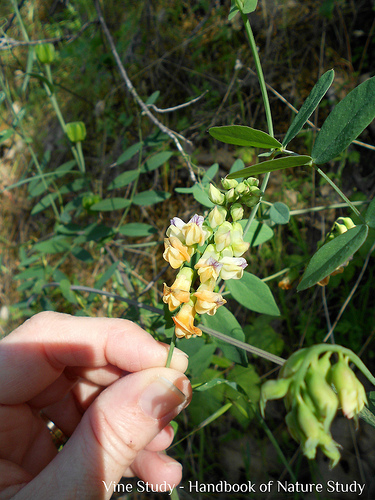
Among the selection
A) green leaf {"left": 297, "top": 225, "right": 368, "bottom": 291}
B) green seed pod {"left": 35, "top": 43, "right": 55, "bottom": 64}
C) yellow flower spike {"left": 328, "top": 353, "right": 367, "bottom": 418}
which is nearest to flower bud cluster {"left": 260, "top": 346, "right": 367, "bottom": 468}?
yellow flower spike {"left": 328, "top": 353, "right": 367, "bottom": 418}

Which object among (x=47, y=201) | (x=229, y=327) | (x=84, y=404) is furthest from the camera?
(x=47, y=201)

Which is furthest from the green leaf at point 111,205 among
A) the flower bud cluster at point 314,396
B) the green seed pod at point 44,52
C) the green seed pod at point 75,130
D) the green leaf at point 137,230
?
the flower bud cluster at point 314,396

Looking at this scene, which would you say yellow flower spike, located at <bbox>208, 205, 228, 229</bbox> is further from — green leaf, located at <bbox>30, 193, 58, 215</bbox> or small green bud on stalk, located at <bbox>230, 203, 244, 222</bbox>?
green leaf, located at <bbox>30, 193, 58, 215</bbox>

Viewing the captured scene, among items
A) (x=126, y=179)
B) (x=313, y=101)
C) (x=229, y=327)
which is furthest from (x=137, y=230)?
(x=313, y=101)

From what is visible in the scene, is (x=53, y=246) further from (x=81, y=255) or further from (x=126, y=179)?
(x=126, y=179)

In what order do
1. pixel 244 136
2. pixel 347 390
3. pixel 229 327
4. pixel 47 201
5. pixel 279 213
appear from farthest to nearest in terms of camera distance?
1. pixel 47 201
2. pixel 279 213
3. pixel 229 327
4. pixel 244 136
5. pixel 347 390

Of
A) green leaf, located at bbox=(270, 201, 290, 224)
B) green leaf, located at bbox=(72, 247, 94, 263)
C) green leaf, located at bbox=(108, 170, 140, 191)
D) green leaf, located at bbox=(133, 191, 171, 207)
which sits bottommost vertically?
green leaf, located at bbox=(72, 247, 94, 263)
